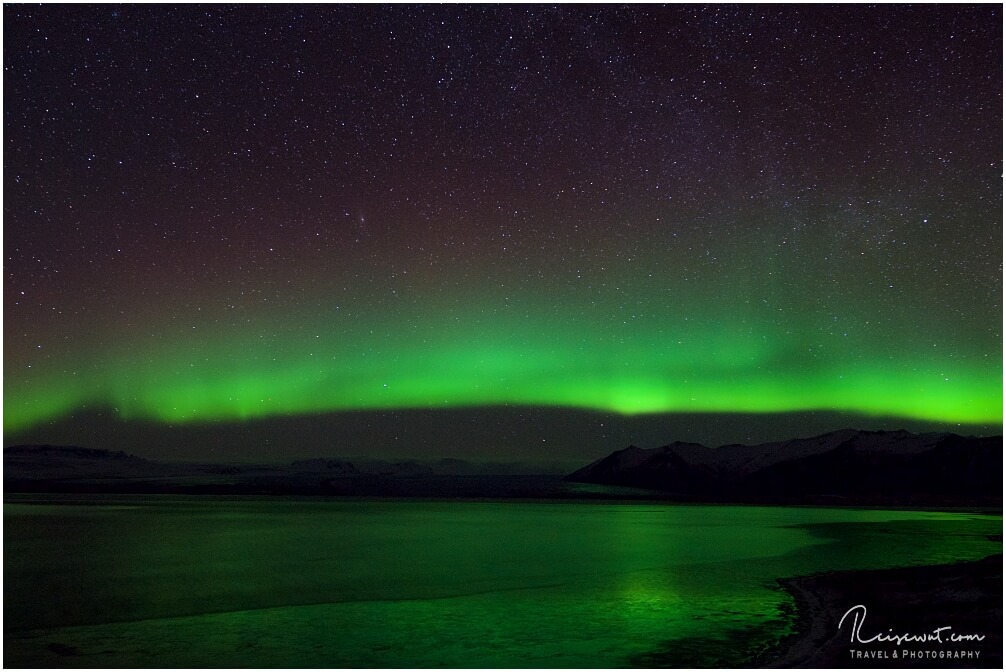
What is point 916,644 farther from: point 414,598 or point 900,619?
point 414,598

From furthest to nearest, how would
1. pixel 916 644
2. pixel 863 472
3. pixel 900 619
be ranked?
pixel 863 472, pixel 900 619, pixel 916 644

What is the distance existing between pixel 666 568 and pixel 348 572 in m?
10.5

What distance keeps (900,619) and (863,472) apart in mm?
169863

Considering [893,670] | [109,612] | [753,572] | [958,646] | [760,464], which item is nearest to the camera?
[893,670]

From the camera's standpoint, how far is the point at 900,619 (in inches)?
549

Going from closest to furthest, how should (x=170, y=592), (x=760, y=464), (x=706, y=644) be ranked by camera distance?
(x=706, y=644) < (x=170, y=592) < (x=760, y=464)

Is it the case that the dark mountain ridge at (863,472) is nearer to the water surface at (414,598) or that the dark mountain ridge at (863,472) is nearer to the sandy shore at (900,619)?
the water surface at (414,598)

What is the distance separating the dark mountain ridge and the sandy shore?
392 ft

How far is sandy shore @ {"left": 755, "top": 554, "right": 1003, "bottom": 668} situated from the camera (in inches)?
448

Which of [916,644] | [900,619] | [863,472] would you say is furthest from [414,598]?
[863,472]

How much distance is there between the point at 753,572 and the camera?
74.9 feet

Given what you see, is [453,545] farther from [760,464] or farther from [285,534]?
[760,464]

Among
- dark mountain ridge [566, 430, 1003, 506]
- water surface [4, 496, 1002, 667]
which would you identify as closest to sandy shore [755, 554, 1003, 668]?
water surface [4, 496, 1002, 667]

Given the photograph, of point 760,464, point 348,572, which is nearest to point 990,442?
point 760,464
